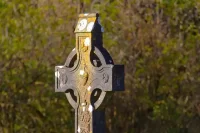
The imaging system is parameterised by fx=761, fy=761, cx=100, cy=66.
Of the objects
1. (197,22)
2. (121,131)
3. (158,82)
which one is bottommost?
(121,131)

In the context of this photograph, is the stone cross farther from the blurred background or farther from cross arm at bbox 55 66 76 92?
the blurred background

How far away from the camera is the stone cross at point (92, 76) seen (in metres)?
6.45

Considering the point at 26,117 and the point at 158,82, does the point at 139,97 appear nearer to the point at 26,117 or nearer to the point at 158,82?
the point at 158,82

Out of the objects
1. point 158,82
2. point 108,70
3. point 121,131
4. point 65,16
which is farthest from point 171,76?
point 108,70

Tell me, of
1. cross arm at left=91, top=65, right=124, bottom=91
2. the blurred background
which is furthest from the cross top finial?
the blurred background

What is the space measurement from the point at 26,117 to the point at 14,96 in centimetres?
49

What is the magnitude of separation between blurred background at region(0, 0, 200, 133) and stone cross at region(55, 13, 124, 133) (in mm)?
5597

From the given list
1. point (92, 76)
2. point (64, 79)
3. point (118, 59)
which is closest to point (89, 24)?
point (92, 76)

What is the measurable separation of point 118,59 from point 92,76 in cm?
564

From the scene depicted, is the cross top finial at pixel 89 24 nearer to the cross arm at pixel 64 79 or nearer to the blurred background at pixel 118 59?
the cross arm at pixel 64 79

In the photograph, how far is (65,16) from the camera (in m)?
12.6

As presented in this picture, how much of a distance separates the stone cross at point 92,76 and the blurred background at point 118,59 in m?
5.60

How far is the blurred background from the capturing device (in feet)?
40.5

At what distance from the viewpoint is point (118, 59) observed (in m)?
12.2
